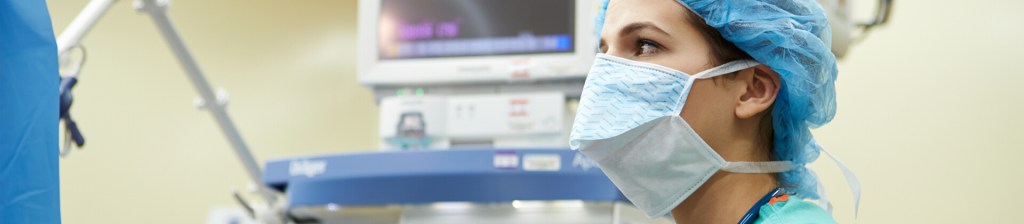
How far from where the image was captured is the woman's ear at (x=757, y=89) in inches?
49.1

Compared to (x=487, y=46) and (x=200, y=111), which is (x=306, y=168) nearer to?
(x=487, y=46)

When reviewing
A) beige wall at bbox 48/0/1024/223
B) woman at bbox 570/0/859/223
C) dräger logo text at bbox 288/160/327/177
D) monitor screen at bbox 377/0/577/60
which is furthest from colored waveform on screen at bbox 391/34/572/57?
beige wall at bbox 48/0/1024/223

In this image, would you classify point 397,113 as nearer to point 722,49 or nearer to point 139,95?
point 722,49

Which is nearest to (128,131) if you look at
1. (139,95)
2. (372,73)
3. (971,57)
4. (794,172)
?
(139,95)

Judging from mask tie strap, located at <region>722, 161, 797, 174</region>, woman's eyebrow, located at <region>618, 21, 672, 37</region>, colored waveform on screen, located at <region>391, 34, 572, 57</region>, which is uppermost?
woman's eyebrow, located at <region>618, 21, 672, 37</region>

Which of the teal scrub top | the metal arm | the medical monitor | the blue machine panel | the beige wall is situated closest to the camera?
the teal scrub top

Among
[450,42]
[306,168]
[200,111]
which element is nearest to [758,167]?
[306,168]

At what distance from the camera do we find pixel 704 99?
1.24m

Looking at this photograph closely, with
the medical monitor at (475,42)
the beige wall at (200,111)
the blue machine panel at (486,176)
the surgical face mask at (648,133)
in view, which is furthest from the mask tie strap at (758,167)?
the beige wall at (200,111)

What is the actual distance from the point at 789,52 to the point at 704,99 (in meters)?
0.11

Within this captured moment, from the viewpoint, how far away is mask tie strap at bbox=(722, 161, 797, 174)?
125 centimetres

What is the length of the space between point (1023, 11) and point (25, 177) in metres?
2.07

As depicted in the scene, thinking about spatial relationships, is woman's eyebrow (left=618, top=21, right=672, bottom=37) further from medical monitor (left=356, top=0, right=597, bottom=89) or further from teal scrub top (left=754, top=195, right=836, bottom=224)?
medical monitor (left=356, top=0, right=597, bottom=89)

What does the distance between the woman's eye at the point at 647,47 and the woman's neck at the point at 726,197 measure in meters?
0.16
